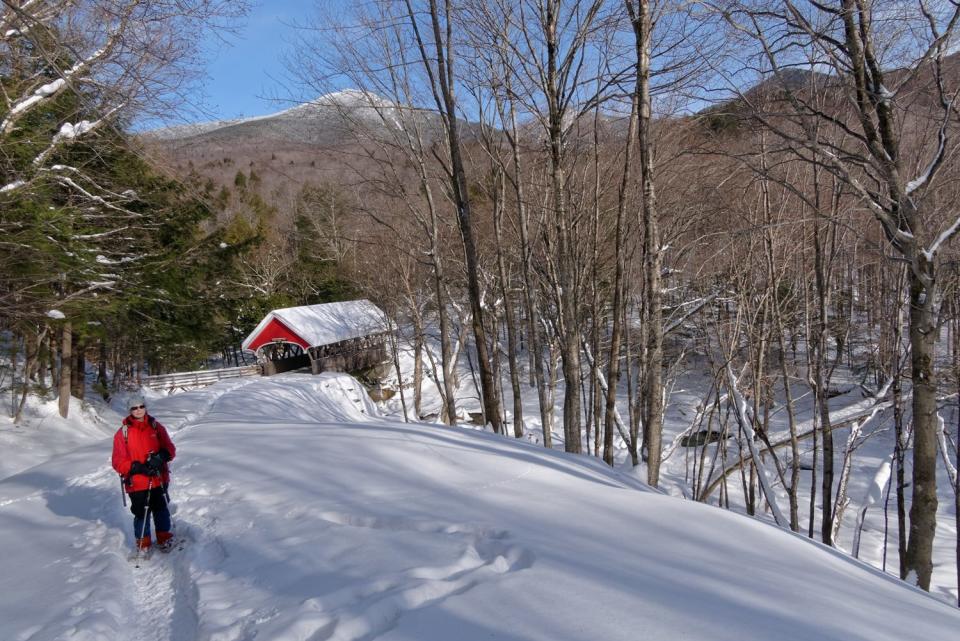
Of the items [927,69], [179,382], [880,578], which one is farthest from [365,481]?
[179,382]

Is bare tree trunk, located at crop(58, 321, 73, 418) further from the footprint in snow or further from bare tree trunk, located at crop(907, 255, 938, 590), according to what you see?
bare tree trunk, located at crop(907, 255, 938, 590)

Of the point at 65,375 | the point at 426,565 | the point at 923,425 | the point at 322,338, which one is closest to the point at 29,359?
the point at 65,375

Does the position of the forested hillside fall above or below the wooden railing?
above

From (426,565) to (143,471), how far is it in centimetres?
292

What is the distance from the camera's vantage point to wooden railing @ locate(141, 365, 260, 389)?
23703 millimetres

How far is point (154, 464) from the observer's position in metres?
4.79

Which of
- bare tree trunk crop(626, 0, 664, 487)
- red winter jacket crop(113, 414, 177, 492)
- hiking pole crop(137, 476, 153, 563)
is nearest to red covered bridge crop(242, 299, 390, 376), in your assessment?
bare tree trunk crop(626, 0, 664, 487)

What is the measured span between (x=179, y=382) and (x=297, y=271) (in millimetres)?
13713

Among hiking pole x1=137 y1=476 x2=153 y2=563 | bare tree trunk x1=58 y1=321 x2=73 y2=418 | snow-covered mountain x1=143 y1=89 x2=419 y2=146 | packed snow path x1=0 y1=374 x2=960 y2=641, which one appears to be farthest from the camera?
bare tree trunk x1=58 y1=321 x2=73 y2=418

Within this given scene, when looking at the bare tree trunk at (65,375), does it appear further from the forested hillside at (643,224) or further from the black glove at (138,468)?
the black glove at (138,468)

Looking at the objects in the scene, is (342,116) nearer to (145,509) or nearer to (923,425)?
(145,509)

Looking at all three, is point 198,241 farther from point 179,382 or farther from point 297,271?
point 297,271

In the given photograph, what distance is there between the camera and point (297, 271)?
3669 cm

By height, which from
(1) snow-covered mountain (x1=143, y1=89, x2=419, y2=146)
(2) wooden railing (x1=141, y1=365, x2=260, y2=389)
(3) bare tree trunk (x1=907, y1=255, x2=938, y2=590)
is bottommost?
(2) wooden railing (x1=141, y1=365, x2=260, y2=389)
